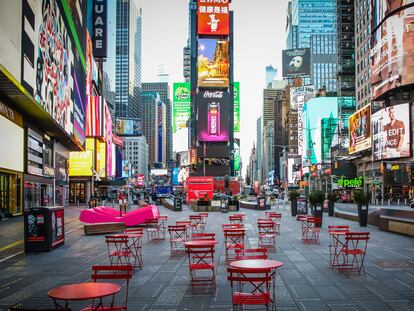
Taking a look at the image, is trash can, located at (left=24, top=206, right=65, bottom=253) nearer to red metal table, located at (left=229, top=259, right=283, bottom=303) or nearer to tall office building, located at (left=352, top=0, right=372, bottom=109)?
red metal table, located at (left=229, top=259, right=283, bottom=303)

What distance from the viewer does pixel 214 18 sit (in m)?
121

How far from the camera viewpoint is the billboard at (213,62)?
122m

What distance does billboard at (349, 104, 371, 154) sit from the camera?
77312 mm

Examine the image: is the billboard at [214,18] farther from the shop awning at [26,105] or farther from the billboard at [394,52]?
the shop awning at [26,105]

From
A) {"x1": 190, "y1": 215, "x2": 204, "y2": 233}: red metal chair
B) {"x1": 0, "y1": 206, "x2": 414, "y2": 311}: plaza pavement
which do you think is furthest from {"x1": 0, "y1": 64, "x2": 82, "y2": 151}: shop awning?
{"x1": 190, "y1": 215, "x2": 204, "y2": 233}: red metal chair

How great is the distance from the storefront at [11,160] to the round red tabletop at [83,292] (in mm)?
25794

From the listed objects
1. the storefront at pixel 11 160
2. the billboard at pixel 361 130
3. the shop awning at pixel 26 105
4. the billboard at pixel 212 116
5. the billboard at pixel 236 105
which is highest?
the billboard at pixel 236 105

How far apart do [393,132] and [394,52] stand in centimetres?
1105

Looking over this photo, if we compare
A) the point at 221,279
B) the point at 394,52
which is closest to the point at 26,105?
the point at 221,279

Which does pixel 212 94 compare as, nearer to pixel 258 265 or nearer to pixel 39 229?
pixel 39 229

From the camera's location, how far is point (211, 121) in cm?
12638

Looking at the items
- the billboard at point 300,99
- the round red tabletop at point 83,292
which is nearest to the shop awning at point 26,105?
the round red tabletop at point 83,292

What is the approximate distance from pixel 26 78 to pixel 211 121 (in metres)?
99.1

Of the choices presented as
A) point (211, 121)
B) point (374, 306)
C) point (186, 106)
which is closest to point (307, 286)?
point (374, 306)
